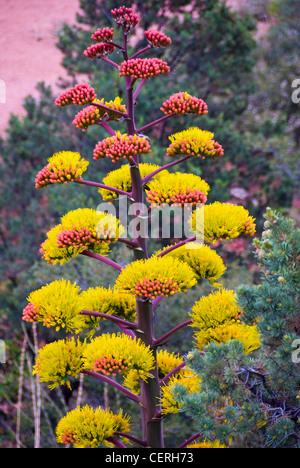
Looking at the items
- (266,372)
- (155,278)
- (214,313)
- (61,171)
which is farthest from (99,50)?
(266,372)

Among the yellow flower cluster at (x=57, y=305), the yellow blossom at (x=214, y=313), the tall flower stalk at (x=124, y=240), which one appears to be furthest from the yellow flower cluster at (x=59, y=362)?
the yellow blossom at (x=214, y=313)

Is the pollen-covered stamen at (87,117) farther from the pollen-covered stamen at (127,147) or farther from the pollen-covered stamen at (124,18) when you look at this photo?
the pollen-covered stamen at (124,18)

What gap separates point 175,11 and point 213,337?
6614mm

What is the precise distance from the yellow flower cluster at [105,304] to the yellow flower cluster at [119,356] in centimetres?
25

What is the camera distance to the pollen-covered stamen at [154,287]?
1.94 m

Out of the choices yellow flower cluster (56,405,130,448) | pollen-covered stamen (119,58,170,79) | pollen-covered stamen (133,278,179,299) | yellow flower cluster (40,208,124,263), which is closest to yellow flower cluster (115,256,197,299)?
pollen-covered stamen (133,278,179,299)

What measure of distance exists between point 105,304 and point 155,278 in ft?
1.68

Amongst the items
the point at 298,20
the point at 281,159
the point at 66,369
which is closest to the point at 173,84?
the point at 281,159

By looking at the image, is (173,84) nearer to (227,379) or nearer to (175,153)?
(175,153)

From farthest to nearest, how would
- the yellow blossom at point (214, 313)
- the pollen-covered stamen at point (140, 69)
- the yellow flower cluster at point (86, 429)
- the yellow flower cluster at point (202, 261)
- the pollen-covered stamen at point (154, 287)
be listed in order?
the yellow flower cluster at point (202, 261), the yellow blossom at point (214, 313), the yellow flower cluster at point (86, 429), the pollen-covered stamen at point (140, 69), the pollen-covered stamen at point (154, 287)

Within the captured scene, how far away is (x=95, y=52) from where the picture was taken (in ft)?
7.08

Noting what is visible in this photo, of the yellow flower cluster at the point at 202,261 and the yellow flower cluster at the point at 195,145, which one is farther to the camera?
the yellow flower cluster at the point at 202,261

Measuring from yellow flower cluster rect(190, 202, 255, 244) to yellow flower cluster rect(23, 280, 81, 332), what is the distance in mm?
595

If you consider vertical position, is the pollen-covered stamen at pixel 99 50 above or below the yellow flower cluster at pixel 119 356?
above
